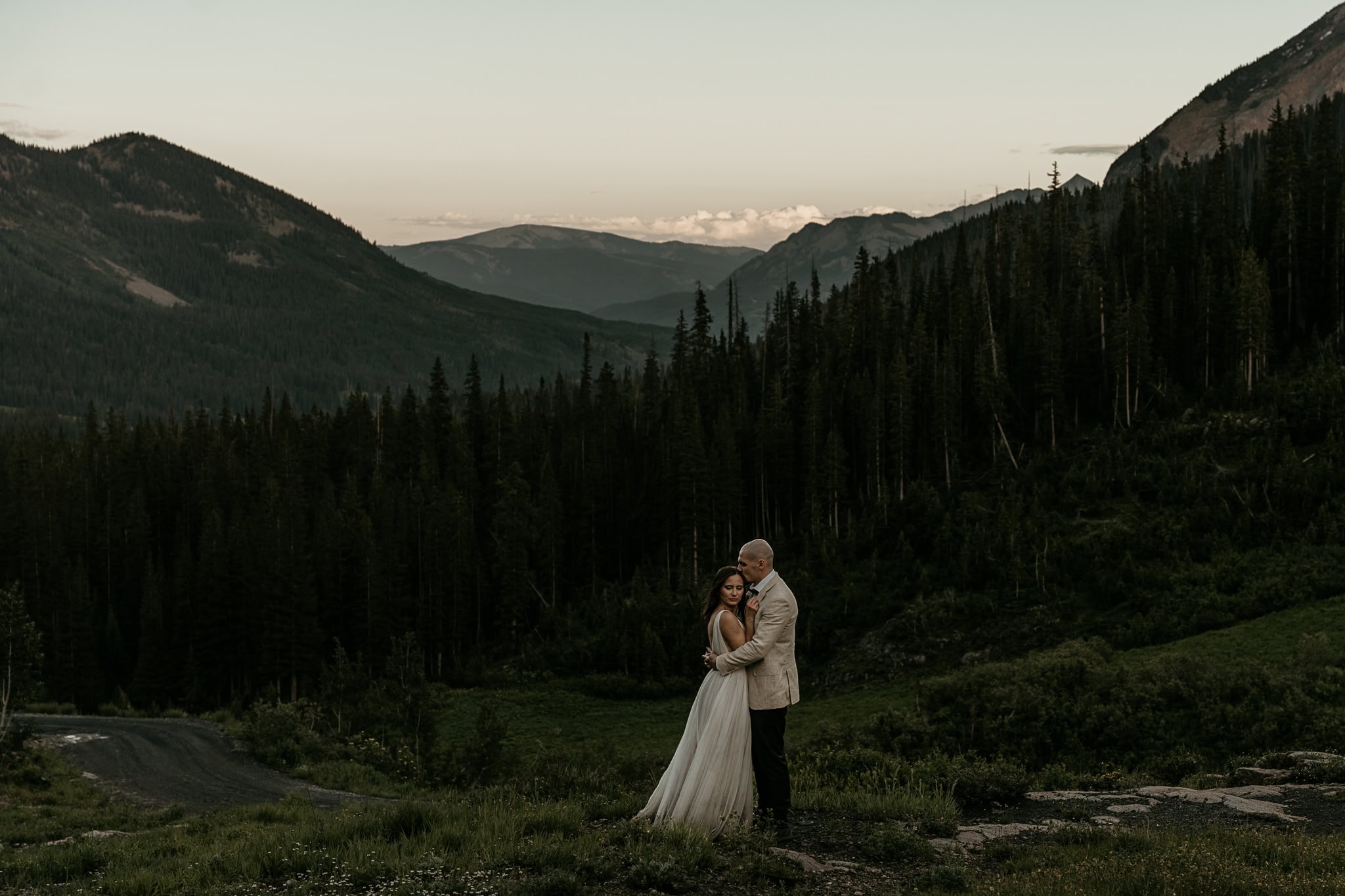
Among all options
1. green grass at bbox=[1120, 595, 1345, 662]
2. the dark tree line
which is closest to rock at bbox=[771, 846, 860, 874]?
green grass at bbox=[1120, 595, 1345, 662]

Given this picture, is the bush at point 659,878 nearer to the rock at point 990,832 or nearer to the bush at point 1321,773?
the rock at point 990,832

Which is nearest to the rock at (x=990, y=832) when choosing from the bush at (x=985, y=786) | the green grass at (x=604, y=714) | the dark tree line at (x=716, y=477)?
the bush at (x=985, y=786)

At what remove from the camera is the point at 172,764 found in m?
35.4

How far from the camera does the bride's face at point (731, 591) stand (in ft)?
38.9

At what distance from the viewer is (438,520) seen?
88500 mm

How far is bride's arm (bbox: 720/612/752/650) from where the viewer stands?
11.8 m

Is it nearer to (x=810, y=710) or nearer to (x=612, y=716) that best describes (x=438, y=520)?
(x=612, y=716)

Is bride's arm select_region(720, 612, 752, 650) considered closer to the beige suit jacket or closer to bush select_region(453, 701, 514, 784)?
the beige suit jacket

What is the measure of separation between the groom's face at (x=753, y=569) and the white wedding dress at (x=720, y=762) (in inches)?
20.8

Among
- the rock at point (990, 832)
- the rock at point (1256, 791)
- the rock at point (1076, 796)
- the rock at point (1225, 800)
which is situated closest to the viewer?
the rock at point (990, 832)

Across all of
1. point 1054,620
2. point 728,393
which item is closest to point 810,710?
point 1054,620

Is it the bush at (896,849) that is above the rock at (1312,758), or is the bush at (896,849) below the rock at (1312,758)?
above

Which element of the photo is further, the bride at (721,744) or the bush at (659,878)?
the bride at (721,744)

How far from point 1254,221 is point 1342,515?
155 ft
